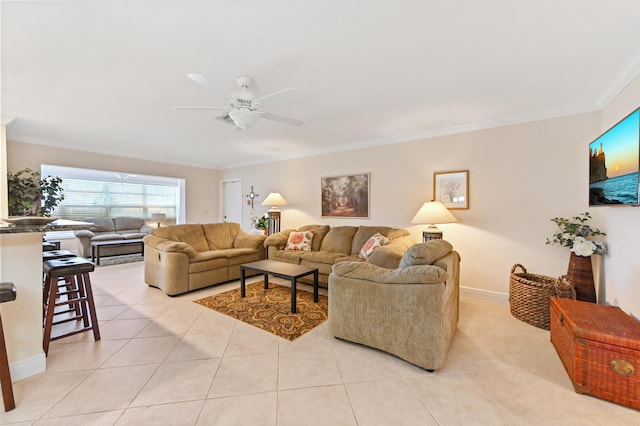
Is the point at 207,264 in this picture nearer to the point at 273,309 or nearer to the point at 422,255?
the point at 273,309

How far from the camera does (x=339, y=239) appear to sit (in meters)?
4.42

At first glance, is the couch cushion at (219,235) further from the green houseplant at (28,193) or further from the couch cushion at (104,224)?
the couch cushion at (104,224)

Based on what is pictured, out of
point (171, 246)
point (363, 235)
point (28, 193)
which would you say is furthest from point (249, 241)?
point (28, 193)

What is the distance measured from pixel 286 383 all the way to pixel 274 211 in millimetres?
4064

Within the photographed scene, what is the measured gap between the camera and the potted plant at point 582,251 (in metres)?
2.58

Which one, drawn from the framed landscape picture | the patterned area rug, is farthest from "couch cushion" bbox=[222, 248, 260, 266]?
the framed landscape picture

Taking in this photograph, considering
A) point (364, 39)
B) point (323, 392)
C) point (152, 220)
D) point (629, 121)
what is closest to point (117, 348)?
point (323, 392)

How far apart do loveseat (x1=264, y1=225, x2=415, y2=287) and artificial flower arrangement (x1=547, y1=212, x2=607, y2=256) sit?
1606mm

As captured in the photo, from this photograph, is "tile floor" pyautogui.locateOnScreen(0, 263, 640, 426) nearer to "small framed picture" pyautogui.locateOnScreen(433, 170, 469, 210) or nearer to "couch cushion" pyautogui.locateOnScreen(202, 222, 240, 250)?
"small framed picture" pyautogui.locateOnScreen(433, 170, 469, 210)

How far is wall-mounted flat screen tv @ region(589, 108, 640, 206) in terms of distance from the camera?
189 cm

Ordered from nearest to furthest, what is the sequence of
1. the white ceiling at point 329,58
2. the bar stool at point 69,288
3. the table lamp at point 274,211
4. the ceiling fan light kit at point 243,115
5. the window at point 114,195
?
the white ceiling at point 329,58 < the bar stool at point 69,288 < the ceiling fan light kit at point 243,115 < the table lamp at point 274,211 < the window at point 114,195

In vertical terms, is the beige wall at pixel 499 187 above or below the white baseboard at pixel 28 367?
above

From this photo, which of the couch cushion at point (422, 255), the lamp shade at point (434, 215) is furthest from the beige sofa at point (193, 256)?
the couch cushion at point (422, 255)

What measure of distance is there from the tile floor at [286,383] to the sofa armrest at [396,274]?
2.05ft
